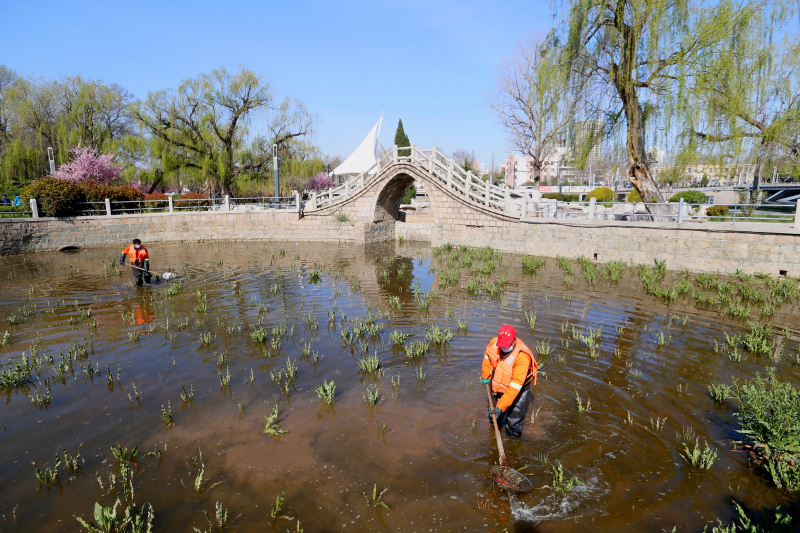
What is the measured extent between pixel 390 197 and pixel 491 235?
7117mm

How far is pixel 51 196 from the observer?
70.5 ft

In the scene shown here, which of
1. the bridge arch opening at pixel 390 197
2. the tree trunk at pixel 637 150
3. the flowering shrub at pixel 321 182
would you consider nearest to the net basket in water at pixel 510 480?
the tree trunk at pixel 637 150

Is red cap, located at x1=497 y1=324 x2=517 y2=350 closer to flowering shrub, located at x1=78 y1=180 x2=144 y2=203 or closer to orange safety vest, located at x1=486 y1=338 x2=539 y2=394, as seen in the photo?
orange safety vest, located at x1=486 y1=338 x2=539 y2=394

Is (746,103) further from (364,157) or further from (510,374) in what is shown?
(364,157)

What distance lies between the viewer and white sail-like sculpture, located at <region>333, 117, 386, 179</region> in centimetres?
3675

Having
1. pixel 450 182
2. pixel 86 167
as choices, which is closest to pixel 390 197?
pixel 450 182

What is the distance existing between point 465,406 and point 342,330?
3570mm

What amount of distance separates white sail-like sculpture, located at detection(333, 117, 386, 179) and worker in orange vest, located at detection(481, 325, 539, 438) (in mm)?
32236

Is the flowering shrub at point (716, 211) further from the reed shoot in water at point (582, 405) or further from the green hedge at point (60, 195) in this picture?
the green hedge at point (60, 195)

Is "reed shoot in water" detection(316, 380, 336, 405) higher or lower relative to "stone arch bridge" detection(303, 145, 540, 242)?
lower

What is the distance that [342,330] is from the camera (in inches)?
359

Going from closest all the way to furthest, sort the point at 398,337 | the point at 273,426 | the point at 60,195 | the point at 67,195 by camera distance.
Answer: the point at 273,426
the point at 398,337
the point at 60,195
the point at 67,195

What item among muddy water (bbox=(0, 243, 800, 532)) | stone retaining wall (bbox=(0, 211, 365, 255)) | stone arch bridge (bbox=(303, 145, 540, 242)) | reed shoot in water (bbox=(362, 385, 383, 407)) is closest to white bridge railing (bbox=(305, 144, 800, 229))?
stone arch bridge (bbox=(303, 145, 540, 242))

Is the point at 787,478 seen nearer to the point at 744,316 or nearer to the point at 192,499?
the point at 192,499
